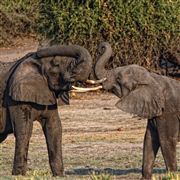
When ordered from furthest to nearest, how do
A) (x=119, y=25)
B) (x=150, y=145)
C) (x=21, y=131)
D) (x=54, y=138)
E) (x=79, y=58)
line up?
(x=119, y=25) → (x=54, y=138) → (x=150, y=145) → (x=21, y=131) → (x=79, y=58)

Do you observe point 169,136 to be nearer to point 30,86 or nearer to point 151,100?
point 151,100

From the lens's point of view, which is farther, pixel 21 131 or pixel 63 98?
pixel 63 98

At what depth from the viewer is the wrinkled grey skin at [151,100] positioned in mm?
14039

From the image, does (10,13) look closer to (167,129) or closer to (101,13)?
(101,13)

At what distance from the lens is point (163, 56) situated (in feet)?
101

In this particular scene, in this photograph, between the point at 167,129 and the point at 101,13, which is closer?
the point at 167,129

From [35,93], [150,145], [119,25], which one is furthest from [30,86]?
[119,25]

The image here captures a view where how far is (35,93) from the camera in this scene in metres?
14.2

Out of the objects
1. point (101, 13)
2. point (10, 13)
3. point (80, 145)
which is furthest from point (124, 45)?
point (10, 13)

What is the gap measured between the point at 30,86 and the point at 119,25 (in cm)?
1502

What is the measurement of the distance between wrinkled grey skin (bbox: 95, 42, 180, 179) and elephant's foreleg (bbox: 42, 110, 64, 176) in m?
0.93

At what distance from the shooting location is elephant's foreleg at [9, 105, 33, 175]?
559 inches

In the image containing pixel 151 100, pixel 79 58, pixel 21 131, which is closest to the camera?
pixel 79 58

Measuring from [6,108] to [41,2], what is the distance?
619 inches
